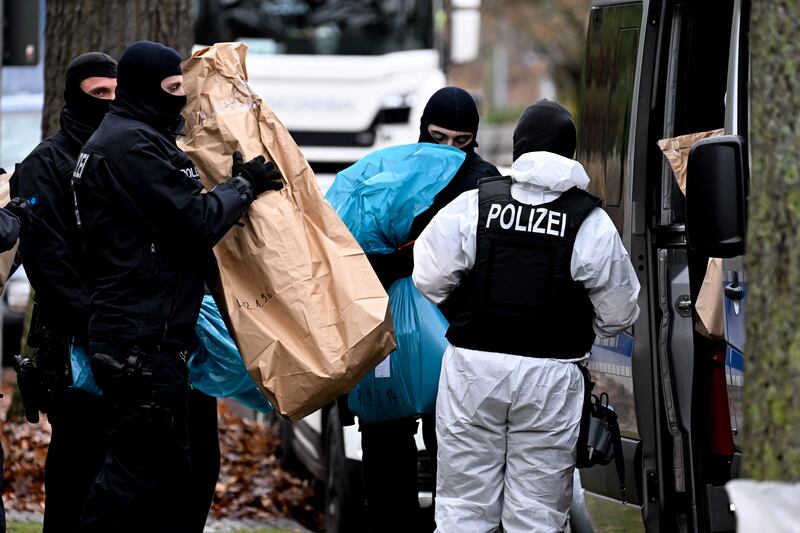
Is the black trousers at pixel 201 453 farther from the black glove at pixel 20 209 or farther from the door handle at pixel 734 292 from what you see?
the door handle at pixel 734 292

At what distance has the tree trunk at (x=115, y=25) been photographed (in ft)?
25.4

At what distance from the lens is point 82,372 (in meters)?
5.04

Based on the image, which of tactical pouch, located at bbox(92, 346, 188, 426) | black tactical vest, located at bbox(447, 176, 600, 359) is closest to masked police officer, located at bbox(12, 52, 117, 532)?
tactical pouch, located at bbox(92, 346, 188, 426)

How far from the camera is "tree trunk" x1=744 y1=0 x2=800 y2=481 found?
9.63 feet

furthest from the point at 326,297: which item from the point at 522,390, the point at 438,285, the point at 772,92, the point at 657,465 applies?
the point at 772,92

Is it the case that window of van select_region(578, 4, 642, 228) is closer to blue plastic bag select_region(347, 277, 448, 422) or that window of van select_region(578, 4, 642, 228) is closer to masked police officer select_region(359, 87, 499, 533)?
masked police officer select_region(359, 87, 499, 533)

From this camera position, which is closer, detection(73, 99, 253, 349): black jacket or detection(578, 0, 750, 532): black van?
detection(73, 99, 253, 349): black jacket

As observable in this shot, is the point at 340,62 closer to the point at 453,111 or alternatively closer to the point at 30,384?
the point at 453,111

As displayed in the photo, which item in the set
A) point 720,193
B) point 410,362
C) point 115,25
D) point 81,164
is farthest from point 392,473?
point 115,25

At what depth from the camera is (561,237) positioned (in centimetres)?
468

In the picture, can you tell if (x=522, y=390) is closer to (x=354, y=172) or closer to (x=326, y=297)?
(x=326, y=297)

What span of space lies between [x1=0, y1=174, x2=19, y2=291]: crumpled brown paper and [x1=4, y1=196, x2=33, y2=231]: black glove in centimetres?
33

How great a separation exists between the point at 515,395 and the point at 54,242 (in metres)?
1.68

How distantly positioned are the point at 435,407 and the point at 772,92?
2568 mm
